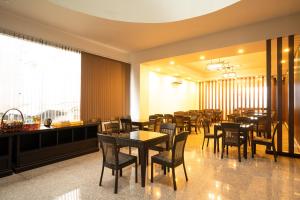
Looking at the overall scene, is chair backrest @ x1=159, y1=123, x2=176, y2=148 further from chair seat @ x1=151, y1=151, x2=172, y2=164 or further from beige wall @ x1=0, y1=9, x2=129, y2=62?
beige wall @ x1=0, y1=9, x2=129, y2=62

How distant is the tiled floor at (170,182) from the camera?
2.69 meters

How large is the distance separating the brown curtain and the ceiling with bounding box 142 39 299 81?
4.15ft

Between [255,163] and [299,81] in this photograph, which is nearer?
[255,163]

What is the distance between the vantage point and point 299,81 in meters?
4.80

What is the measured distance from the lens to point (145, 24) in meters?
4.76

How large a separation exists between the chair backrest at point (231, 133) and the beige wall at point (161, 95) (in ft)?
12.2

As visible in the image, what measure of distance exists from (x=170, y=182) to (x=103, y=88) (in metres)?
4.29

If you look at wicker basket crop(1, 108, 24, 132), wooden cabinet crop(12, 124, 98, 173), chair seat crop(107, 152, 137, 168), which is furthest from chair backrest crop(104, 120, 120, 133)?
wicker basket crop(1, 108, 24, 132)

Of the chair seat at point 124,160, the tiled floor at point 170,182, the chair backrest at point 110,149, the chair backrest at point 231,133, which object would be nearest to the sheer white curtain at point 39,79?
the tiled floor at point 170,182

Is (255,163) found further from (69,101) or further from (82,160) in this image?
(69,101)

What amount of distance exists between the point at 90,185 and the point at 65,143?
190 cm

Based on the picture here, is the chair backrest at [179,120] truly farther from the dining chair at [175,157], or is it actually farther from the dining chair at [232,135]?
the dining chair at [175,157]

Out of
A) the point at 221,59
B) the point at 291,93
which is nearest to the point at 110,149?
the point at 291,93

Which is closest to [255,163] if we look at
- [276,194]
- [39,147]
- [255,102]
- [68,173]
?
[276,194]
